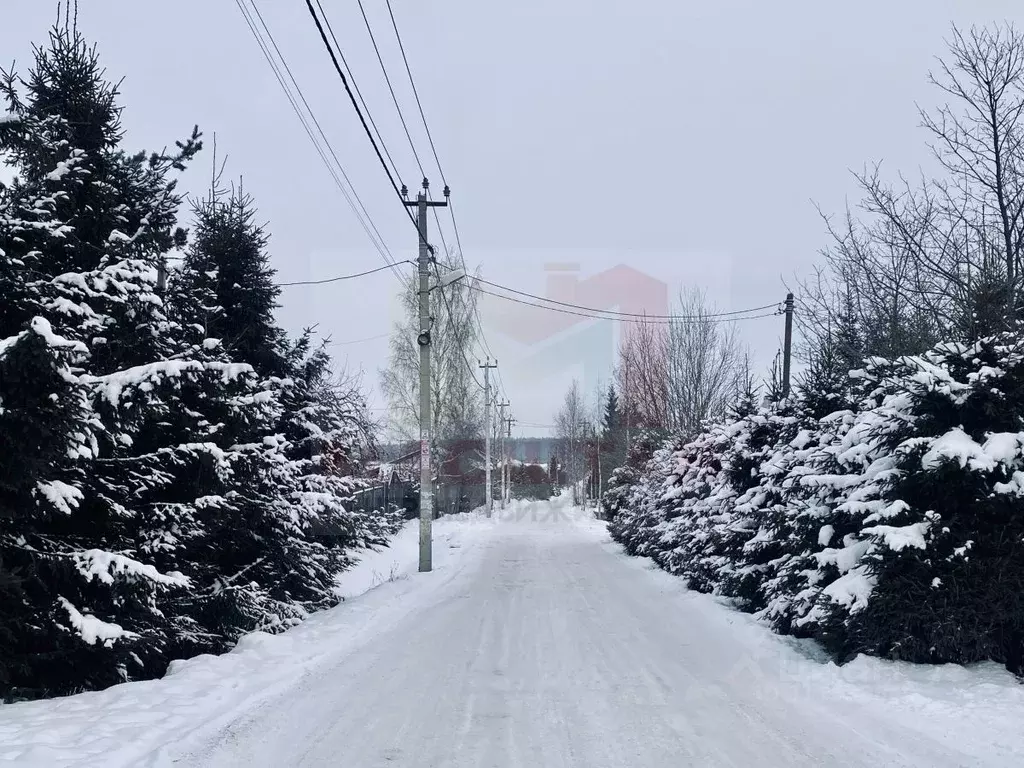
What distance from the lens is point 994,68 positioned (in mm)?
9766

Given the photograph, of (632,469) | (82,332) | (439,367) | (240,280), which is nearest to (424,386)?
(240,280)

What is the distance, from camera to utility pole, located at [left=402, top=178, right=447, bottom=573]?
53.0 ft

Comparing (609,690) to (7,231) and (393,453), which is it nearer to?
(7,231)

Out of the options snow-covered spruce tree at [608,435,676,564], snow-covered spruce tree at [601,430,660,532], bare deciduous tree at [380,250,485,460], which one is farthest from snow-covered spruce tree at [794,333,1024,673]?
bare deciduous tree at [380,250,485,460]

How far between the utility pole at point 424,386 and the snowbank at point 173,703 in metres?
5.50

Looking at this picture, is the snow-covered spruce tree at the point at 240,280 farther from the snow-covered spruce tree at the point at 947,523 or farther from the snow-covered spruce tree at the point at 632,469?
the snow-covered spruce tree at the point at 632,469

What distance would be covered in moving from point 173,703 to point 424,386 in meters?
11.5

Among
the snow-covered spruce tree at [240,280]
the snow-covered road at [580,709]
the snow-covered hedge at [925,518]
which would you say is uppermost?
the snow-covered spruce tree at [240,280]

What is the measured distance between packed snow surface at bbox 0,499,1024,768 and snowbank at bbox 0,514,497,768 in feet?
0.07

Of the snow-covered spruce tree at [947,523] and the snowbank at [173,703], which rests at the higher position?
the snow-covered spruce tree at [947,523]

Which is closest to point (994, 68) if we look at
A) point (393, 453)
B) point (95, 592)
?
point (95, 592)

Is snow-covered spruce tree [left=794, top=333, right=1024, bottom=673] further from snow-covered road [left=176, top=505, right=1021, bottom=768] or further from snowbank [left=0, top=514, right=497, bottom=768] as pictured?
snowbank [left=0, top=514, right=497, bottom=768]

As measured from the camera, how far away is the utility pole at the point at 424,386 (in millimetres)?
16141

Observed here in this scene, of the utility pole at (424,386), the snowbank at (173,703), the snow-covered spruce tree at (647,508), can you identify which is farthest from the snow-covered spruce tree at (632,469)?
the snowbank at (173,703)
